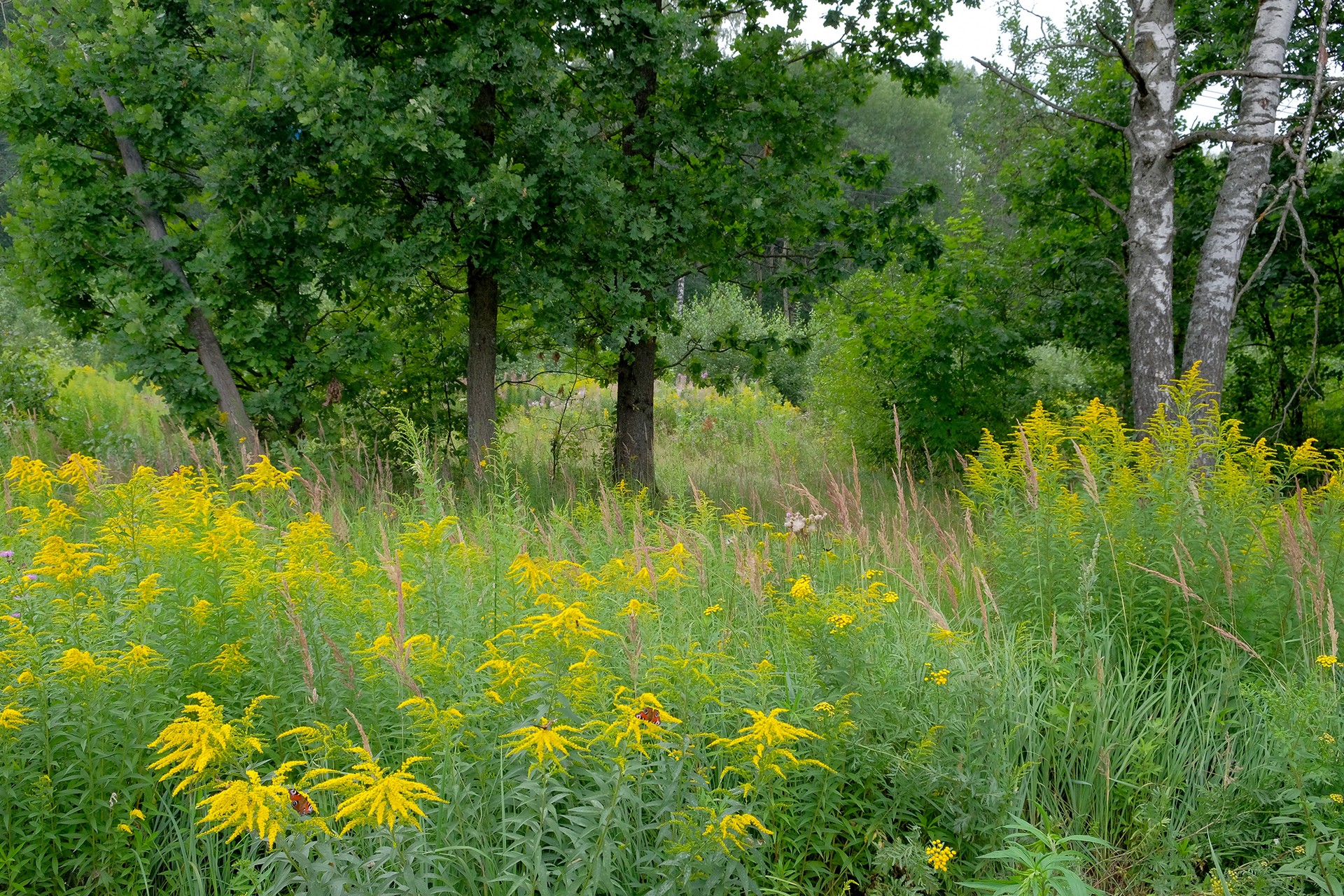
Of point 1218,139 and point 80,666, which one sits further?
point 1218,139

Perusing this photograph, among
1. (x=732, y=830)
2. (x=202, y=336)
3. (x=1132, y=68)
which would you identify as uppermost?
(x=1132, y=68)

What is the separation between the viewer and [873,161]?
324 inches

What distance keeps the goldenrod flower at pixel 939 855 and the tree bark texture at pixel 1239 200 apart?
16.3ft

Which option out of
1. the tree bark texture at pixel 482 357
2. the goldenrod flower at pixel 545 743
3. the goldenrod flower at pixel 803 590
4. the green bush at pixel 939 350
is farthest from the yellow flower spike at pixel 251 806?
the green bush at pixel 939 350

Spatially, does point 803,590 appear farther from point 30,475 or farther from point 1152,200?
point 1152,200

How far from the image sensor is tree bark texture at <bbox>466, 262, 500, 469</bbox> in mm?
7754

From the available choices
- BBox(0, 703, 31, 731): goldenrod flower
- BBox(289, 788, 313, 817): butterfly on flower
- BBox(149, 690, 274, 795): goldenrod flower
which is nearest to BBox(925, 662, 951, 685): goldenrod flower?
BBox(289, 788, 313, 817): butterfly on flower

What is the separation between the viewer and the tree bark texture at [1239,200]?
6133 mm

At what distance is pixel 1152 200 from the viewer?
638 centimetres

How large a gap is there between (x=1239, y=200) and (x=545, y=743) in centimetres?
659

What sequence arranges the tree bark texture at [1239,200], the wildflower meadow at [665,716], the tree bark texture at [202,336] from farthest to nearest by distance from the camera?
the tree bark texture at [202,336]
the tree bark texture at [1239,200]
the wildflower meadow at [665,716]

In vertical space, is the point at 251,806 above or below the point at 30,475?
below

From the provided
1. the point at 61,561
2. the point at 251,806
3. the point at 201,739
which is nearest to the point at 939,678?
the point at 251,806

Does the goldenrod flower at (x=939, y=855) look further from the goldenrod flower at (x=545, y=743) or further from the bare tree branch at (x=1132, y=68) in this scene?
the bare tree branch at (x=1132, y=68)
